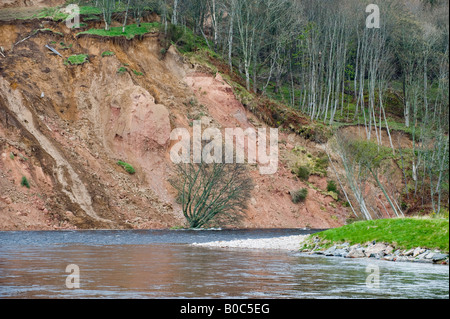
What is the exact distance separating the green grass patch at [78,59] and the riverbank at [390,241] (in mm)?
35920

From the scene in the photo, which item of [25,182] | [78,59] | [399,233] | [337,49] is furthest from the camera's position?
[337,49]

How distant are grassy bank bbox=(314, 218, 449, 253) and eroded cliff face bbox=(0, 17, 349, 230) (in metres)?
22.0

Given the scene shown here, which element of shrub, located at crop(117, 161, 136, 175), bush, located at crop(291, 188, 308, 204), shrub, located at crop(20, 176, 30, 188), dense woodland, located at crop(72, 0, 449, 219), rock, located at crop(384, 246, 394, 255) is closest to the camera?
rock, located at crop(384, 246, 394, 255)

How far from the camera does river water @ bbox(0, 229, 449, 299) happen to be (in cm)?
1384

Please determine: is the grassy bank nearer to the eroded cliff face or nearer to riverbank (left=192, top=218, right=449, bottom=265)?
riverbank (left=192, top=218, right=449, bottom=265)

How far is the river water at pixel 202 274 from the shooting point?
1384 cm

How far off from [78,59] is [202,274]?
43158mm

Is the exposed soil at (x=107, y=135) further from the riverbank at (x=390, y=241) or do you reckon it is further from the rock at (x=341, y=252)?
the rock at (x=341, y=252)

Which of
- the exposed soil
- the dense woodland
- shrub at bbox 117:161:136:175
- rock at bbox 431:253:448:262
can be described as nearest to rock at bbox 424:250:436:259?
rock at bbox 431:253:448:262

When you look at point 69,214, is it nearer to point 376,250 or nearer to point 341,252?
point 341,252

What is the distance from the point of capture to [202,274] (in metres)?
17.7

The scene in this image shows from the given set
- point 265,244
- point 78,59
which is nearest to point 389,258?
point 265,244

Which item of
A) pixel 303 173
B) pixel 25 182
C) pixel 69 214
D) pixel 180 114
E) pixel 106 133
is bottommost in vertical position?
pixel 69 214
